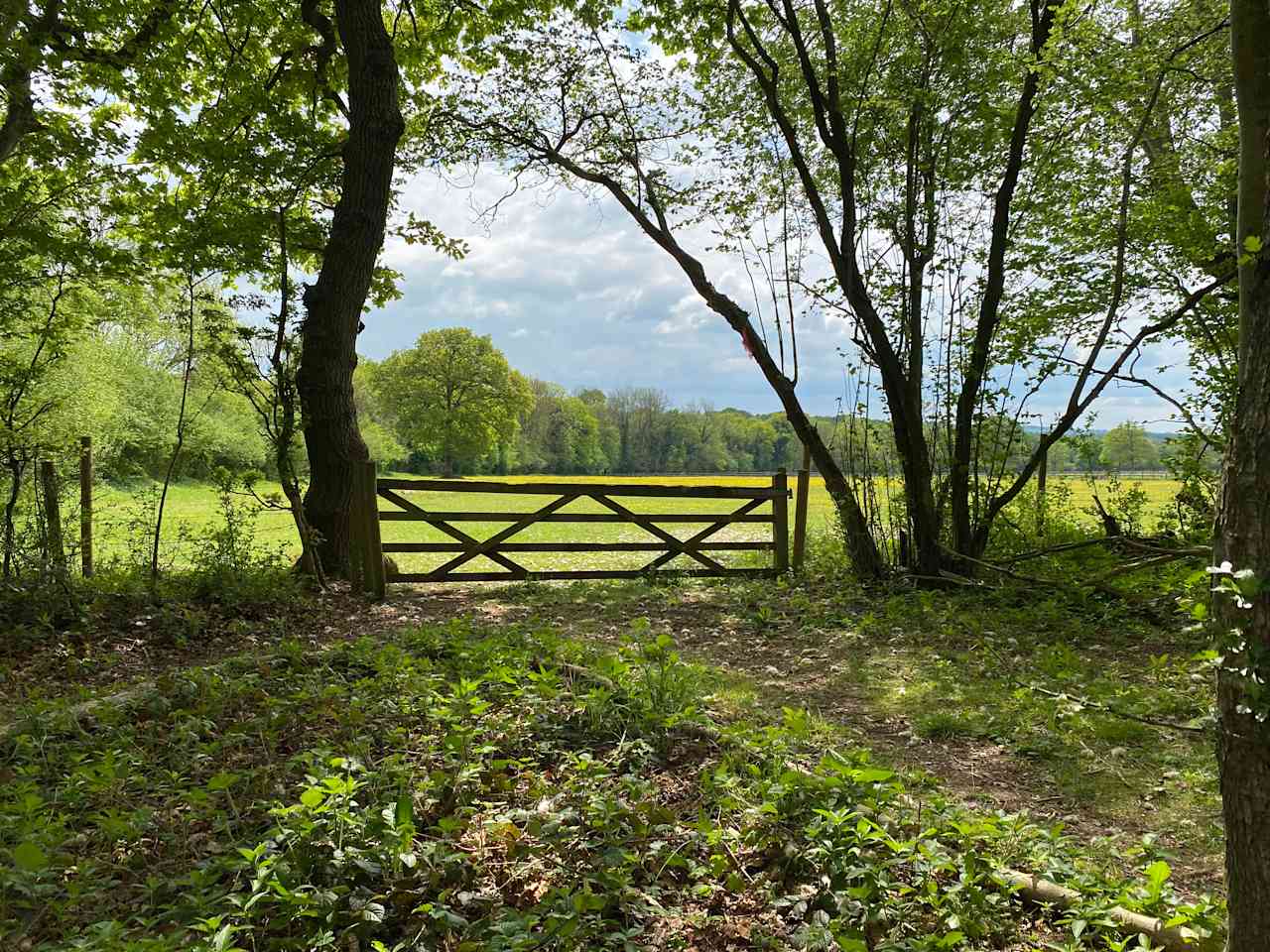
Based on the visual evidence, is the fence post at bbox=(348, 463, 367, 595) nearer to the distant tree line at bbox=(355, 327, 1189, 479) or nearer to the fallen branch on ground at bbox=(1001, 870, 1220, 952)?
the fallen branch on ground at bbox=(1001, 870, 1220, 952)

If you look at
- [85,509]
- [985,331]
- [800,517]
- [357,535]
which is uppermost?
[985,331]

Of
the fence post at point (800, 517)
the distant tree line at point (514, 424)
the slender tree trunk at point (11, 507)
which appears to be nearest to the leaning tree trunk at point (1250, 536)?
the fence post at point (800, 517)

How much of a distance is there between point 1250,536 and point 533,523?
8.47 meters

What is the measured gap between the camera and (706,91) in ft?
32.7

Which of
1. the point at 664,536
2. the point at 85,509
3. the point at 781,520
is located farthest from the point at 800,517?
the point at 85,509

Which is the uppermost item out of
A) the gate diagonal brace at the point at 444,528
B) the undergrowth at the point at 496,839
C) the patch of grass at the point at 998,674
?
the gate diagonal brace at the point at 444,528

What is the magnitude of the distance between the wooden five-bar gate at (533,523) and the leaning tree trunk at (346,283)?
0.40 meters

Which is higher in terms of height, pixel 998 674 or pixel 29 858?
pixel 29 858

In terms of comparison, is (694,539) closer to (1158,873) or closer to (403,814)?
(403,814)

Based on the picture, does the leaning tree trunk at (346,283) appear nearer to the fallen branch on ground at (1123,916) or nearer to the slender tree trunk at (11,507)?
the slender tree trunk at (11,507)

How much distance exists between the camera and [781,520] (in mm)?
10305

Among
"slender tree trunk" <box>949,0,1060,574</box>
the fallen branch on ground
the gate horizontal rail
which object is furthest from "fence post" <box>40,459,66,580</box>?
"slender tree trunk" <box>949,0,1060,574</box>

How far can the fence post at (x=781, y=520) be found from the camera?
10281mm

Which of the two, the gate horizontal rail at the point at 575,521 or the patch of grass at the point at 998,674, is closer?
the patch of grass at the point at 998,674
